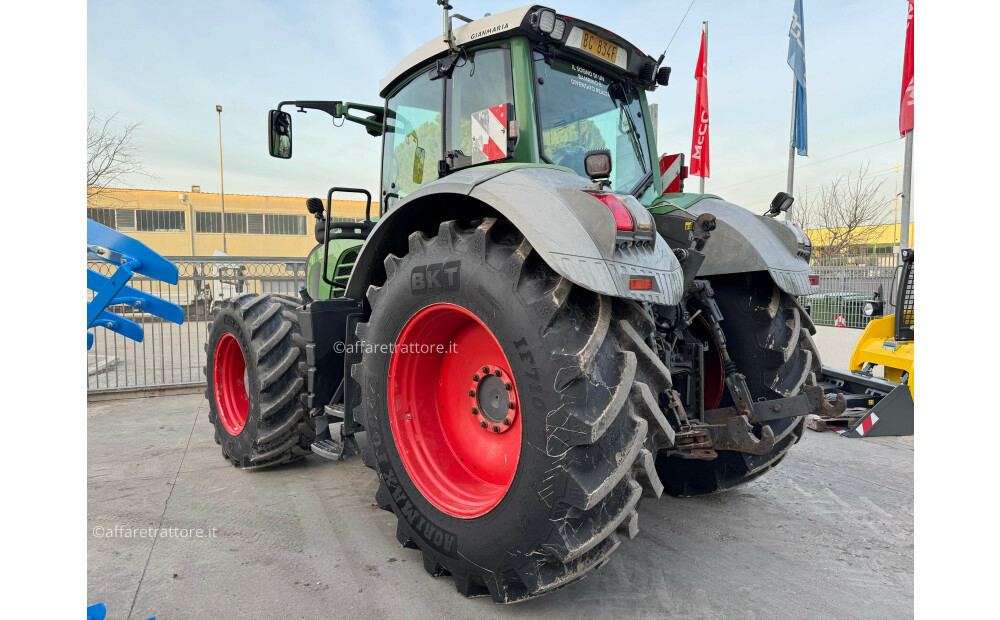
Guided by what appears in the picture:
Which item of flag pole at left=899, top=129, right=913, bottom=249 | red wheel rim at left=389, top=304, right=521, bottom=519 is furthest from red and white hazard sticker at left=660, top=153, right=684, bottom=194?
flag pole at left=899, top=129, right=913, bottom=249

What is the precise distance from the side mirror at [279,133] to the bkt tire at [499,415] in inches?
78.3

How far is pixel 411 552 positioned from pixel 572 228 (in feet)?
6.02

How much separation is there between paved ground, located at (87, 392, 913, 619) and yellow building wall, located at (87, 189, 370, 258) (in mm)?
31265

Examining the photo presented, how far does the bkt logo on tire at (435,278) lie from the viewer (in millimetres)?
2408

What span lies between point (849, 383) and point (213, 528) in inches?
221

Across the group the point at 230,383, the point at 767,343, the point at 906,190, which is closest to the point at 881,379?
the point at 767,343

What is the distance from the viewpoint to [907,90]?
8141 millimetres

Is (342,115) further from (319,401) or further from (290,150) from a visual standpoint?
(319,401)

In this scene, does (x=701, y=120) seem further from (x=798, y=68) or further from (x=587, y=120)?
(x=587, y=120)

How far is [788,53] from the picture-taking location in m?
9.59

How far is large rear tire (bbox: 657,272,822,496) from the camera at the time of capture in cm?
308

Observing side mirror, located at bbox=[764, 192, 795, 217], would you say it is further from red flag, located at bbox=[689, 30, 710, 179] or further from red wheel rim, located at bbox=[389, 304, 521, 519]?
red flag, located at bbox=[689, 30, 710, 179]

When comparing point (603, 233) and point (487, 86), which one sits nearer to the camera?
point (603, 233)

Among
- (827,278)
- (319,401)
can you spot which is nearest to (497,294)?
(319,401)
